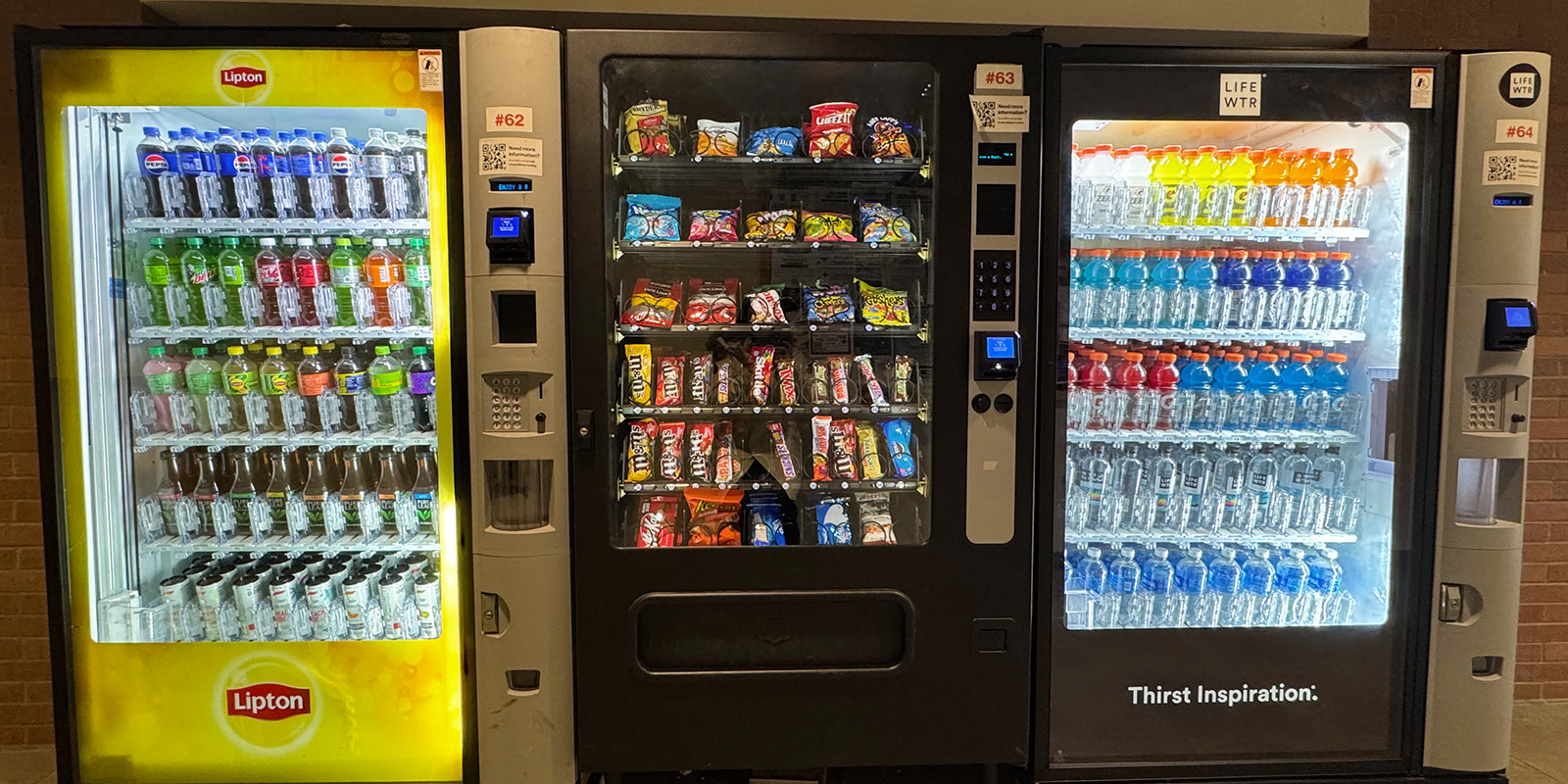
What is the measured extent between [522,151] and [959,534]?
1554 mm

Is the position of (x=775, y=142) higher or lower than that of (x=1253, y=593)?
higher

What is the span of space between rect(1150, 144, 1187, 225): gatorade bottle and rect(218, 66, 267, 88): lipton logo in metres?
2.55

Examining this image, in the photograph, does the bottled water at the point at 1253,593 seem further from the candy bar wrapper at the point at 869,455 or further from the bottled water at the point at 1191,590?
the candy bar wrapper at the point at 869,455

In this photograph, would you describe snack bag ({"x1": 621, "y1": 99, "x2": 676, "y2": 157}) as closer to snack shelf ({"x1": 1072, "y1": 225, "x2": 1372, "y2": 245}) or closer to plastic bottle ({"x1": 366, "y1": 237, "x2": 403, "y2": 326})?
plastic bottle ({"x1": 366, "y1": 237, "x2": 403, "y2": 326})

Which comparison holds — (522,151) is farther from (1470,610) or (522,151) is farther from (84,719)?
(1470,610)

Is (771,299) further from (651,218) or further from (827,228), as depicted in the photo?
(651,218)

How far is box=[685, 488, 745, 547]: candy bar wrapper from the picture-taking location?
8.05 feet

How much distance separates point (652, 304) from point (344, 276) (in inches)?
36.0

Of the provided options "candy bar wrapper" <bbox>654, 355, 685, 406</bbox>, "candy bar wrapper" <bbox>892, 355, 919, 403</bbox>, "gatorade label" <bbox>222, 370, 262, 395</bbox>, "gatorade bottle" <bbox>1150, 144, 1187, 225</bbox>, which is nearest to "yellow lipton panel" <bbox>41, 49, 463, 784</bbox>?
"gatorade label" <bbox>222, 370, 262, 395</bbox>

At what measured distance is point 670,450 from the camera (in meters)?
2.45

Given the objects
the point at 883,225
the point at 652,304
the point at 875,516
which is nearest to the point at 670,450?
the point at 652,304

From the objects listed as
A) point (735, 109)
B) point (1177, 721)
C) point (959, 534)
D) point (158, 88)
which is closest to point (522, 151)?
point (735, 109)

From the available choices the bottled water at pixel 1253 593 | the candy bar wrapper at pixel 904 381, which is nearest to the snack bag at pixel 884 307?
the candy bar wrapper at pixel 904 381

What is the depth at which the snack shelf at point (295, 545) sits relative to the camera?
2.38 m
